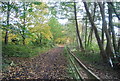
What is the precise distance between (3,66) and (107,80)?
5076 millimetres

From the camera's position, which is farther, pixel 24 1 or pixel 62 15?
pixel 62 15

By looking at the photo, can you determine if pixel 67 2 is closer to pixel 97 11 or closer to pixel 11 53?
pixel 97 11

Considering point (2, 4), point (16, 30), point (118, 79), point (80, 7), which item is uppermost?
point (80, 7)

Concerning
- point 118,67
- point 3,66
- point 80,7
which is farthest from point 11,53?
point 80,7

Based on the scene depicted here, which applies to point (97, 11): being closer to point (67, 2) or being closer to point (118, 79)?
point (67, 2)

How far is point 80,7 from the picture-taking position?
1405 centimetres

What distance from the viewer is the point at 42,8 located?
12.0 metres

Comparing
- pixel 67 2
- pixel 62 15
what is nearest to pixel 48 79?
pixel 67 2

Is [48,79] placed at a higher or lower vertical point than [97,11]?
lower

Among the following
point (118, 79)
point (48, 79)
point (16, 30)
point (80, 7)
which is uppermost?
point (80, 7)

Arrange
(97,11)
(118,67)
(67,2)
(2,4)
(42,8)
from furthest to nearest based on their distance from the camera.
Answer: (97,11) → (42,8) → (67,2) → (118,67) → (2,4)

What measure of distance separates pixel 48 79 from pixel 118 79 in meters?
3.54

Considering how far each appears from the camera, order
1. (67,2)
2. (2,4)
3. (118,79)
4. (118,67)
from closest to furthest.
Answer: (2,4) < (118,79) < (118,67) < (67,2)

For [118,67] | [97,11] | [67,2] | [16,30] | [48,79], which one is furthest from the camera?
[97,11]
